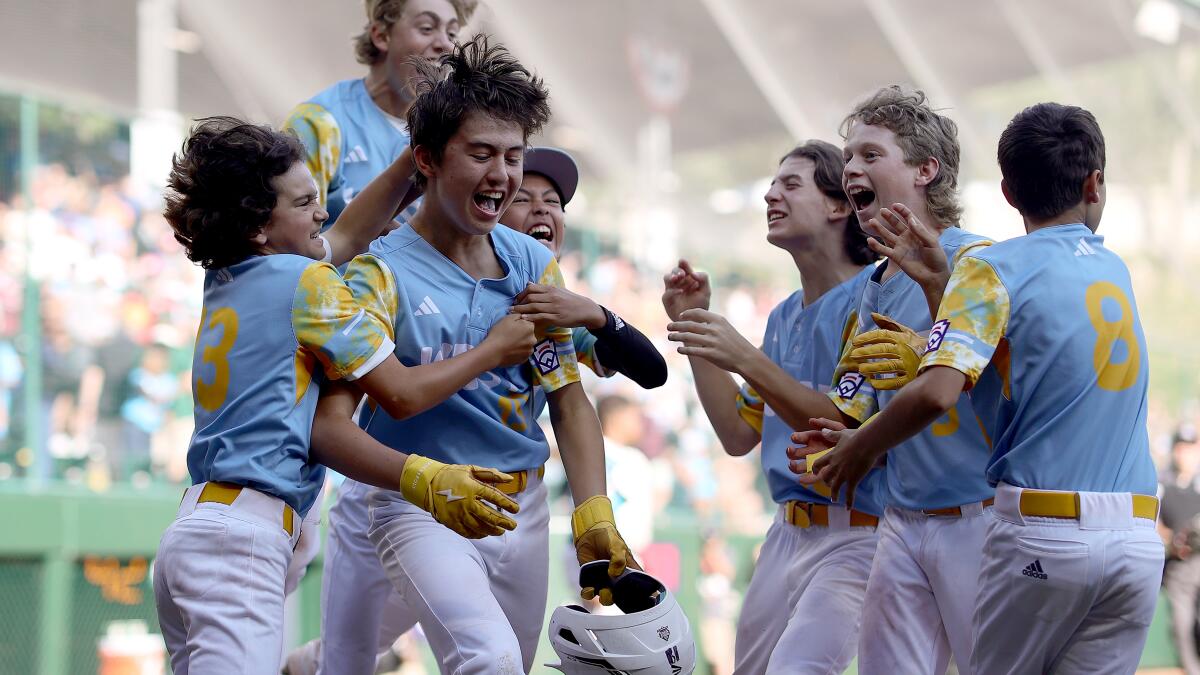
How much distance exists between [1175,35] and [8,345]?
16.3 m

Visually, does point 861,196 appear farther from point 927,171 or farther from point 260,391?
point 260,391

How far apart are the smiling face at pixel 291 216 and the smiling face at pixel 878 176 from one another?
67.8 inches

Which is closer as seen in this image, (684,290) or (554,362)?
(554,362)

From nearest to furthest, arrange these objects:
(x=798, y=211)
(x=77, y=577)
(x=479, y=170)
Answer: (x=479, y=170) → (x=798, y=211) → (x=77, y=577)

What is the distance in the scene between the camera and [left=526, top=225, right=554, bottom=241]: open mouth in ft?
16.2

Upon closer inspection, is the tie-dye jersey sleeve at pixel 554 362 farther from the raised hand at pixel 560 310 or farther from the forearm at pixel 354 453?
the forearm at pixel 354 453

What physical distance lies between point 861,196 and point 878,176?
10cm

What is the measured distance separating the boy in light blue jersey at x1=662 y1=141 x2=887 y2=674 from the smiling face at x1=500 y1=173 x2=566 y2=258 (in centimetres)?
55

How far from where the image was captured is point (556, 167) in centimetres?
495

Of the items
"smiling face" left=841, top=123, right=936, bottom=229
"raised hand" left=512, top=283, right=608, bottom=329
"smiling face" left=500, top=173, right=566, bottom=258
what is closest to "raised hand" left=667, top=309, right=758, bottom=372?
"raised hand" left=512, top=283, right=608, bottom=329

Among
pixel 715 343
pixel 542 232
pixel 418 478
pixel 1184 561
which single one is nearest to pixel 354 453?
pixel 418 478

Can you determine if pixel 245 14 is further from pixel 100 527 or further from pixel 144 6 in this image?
pixel 100 527

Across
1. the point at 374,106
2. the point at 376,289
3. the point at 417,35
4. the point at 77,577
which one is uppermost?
the point at 417,35

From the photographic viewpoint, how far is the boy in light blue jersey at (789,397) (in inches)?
165
